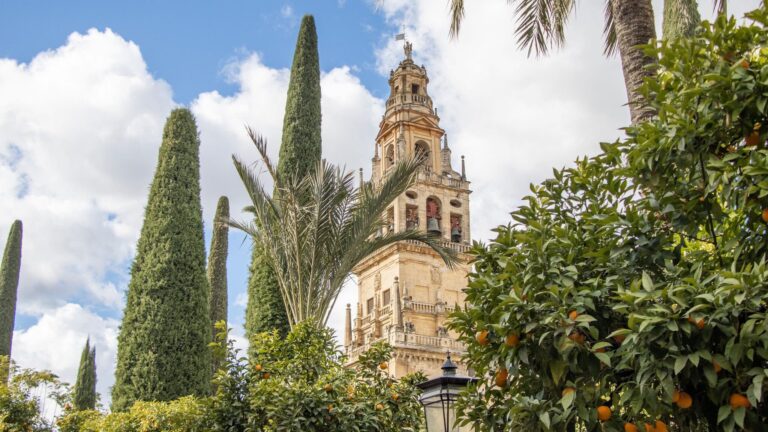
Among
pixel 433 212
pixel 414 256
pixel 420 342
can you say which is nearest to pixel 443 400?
pixel 420 342

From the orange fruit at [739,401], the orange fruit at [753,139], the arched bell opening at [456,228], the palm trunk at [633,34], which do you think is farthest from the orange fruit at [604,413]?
the arched bell opening at [456,228]

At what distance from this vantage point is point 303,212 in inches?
491

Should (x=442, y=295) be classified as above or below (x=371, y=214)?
above

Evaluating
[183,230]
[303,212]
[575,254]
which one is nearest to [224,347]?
[303,212]

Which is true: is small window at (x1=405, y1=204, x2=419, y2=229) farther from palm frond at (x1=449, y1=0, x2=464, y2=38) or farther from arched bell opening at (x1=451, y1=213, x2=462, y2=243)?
palm frond at (x1=449, y1=0, x2=464, y2=38)

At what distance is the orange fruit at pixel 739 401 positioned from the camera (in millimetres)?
4055

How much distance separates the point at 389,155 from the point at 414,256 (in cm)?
748

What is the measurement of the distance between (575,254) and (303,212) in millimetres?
7744

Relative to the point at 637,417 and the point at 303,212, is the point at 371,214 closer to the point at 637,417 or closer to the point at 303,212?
the point at 303,212

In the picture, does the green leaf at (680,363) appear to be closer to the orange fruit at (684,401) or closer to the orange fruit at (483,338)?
the orange fruit at (684,401)

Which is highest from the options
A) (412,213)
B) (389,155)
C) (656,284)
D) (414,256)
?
(389,155)

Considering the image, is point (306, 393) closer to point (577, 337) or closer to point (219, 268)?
point (577, 337)

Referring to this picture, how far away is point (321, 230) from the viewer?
40.7 feet

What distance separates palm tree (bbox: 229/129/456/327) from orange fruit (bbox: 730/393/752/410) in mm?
8615
